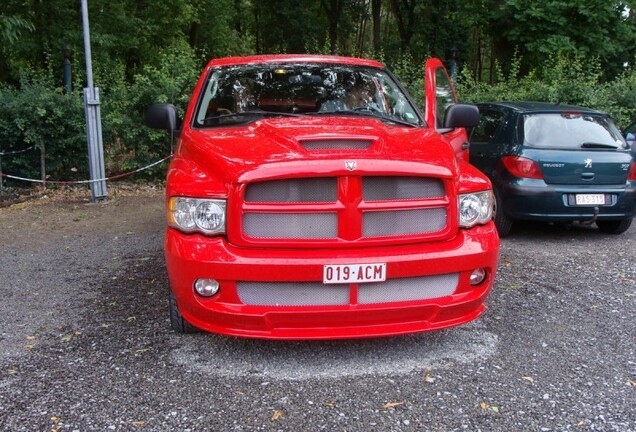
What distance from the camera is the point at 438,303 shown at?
3.42 m

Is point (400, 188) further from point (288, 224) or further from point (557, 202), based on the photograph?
point (557, 202)

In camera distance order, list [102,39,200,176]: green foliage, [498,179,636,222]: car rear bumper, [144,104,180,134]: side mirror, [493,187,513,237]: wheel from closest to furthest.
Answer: [144,104,180,134]: side mirror, [498,179,636,222]: car rear bumper, [493,187,513,237]: wheel, [102,39,200,176]: green foliage

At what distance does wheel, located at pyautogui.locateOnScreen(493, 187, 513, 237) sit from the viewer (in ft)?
22.9

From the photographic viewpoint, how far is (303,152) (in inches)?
134

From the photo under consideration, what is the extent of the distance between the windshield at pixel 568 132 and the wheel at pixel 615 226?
0.94 metres

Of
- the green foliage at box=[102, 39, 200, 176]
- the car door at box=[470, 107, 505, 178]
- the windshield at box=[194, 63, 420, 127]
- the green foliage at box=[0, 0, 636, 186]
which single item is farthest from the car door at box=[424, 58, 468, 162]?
the green foliage at box=[102, 39, 200, 176]

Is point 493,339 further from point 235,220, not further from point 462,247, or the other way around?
point 235,220

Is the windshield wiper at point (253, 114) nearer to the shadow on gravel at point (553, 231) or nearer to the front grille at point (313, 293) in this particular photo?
the front grille at point (313, 293)

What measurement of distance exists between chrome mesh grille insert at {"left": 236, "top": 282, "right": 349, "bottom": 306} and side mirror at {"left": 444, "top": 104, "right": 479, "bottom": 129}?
86.9 inches

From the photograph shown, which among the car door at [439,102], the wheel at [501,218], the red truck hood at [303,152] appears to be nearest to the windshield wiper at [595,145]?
the wheel at [501,218]

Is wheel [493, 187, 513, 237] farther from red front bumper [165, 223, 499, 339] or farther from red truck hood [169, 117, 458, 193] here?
red front bumper [165, 223, 499, 339]

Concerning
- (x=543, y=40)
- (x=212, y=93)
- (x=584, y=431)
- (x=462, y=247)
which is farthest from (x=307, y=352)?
(x=543, y=40)

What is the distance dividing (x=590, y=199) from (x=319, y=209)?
458 cm

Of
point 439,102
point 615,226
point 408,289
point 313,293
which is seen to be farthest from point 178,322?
point 615,226
